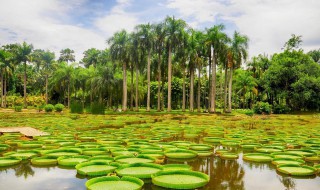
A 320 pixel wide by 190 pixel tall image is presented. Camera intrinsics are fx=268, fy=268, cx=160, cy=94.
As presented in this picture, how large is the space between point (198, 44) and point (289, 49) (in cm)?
2338

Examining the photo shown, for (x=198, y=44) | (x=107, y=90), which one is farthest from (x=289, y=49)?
(x=107, y=90)

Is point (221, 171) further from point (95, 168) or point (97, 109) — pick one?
point (97, 109)

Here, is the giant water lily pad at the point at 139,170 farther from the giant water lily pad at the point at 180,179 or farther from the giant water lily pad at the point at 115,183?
the giant water lily pad at the point at 115,183

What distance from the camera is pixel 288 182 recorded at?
5.97 metres

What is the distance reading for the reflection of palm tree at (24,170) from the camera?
21.0ft

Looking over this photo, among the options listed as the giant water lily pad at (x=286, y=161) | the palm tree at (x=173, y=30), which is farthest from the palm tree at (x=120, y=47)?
the giant water lily pad at (x=286, y=161)

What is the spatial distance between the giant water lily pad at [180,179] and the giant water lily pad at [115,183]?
453 mm

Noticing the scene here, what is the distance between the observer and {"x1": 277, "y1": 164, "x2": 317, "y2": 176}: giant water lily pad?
6.36 meters

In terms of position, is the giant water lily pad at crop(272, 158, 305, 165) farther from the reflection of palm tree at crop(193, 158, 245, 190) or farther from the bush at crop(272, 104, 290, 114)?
the bush at crop(272, 104, 290, 114)

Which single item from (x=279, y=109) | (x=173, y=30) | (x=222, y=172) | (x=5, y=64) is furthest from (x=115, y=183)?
(x=5, y=64)

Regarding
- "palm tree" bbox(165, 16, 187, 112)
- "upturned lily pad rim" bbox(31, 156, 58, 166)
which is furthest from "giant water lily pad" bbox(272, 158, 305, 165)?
"palm tree" bbox(165, 16, 187, 112)

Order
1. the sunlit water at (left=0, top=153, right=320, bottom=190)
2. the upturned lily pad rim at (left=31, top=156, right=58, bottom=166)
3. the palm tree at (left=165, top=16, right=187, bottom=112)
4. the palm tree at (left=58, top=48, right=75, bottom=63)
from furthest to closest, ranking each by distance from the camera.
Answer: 1. the palm tree at (left=58, top=48, right=75, bottom=63)
2. the palm tree at (left=165, top=16, right=187, bottom=112)
3. the upturned lily pad rim at (left=31, top=156, right=58, bottom=166)
4. the sunlit water at (left=0, top=153, right=320, bottom=190)

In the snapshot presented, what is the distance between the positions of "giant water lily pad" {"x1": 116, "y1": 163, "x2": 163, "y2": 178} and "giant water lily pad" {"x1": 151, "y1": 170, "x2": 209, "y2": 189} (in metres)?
0.33

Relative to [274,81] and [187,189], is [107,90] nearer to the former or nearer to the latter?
[274,81]
